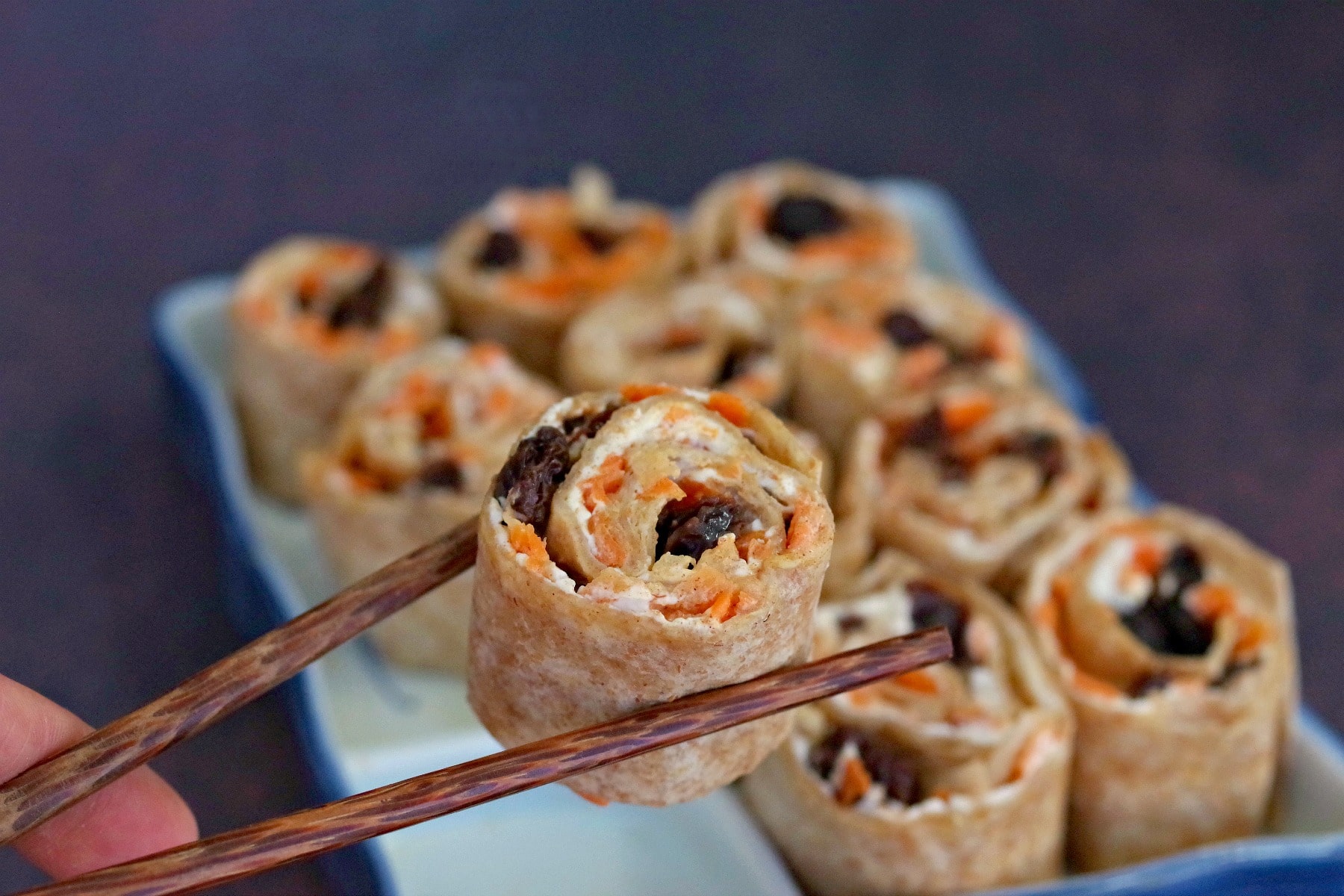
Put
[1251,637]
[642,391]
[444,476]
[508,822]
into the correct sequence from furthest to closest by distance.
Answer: [444,476], [508,822], [1251,637], [642,391]

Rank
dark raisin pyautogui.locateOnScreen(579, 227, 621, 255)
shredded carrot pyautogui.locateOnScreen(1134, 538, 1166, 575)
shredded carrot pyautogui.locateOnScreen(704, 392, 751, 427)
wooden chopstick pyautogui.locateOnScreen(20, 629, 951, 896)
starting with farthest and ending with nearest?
1. dark raisin pyautogui.locateOnScreen(579, 227, 621, 255)
2. shredded carrot pyautogui.locateOnScreen(1134, 538, 1166, 575)
3. shredded carrot pyautogui.locateOnScreen(704, 392, 751, 427)
4. wooden chopstick pyautogui.locateOnScreen(20, 629, 951, 896)

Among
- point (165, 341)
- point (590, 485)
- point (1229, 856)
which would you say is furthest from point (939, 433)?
point (165, 341)

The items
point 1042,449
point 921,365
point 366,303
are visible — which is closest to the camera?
point 1042,449

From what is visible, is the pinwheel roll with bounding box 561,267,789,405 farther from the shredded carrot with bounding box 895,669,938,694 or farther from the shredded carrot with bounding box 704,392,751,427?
the shredded carrot with bounding box 704,392,751,427

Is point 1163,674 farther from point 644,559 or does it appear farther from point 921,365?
point 644,559

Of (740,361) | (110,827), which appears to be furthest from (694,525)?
(740,361)

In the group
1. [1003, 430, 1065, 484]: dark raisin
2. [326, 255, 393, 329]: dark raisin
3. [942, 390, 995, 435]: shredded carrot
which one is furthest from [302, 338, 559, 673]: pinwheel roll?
[1003, 430, 1065, 484]: dark raisin

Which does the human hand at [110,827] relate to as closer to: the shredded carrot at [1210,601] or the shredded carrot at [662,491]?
the shredded carrot at [662,491]
